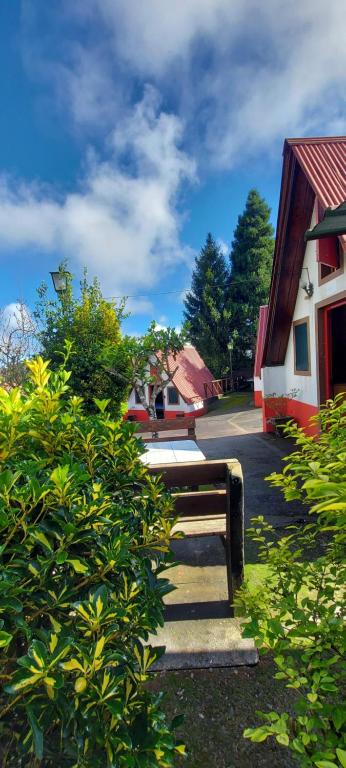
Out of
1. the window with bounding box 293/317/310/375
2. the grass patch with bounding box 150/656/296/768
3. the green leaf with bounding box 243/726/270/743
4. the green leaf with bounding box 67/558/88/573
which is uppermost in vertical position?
the window with bounding box 293/317/310/375

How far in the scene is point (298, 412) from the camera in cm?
898

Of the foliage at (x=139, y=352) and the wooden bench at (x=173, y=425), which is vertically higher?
the foliage at (x=139, y=352)

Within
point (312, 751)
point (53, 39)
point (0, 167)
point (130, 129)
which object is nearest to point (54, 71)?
point (53, 39)

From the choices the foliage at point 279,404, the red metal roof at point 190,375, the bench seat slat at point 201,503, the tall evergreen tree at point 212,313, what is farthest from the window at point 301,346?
the tall evergreen tree at point 212,313

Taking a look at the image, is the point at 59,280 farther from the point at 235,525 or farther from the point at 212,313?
the point at 212,313

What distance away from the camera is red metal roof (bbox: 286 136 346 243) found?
5.48 metres

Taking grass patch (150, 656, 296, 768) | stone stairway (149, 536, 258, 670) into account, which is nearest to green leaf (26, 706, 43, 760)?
stone stairway (149, 536, 258, 670)

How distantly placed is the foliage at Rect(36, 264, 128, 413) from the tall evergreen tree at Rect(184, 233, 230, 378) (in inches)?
745

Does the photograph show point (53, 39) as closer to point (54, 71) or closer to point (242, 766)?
point (54, 71)

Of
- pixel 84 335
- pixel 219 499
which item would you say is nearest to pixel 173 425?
pixel 84 335

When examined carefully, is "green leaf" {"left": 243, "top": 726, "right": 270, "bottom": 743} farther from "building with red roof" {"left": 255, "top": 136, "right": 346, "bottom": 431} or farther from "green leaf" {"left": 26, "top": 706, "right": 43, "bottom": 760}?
"building with red roof" {"left": 255, "top": 136, "right": 346, "bottom": 431}

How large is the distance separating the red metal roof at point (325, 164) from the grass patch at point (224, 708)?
237 inches

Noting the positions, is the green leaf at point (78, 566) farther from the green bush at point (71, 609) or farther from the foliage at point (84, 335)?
the foliage at point (84, 335)

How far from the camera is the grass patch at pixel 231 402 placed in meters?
22.1
